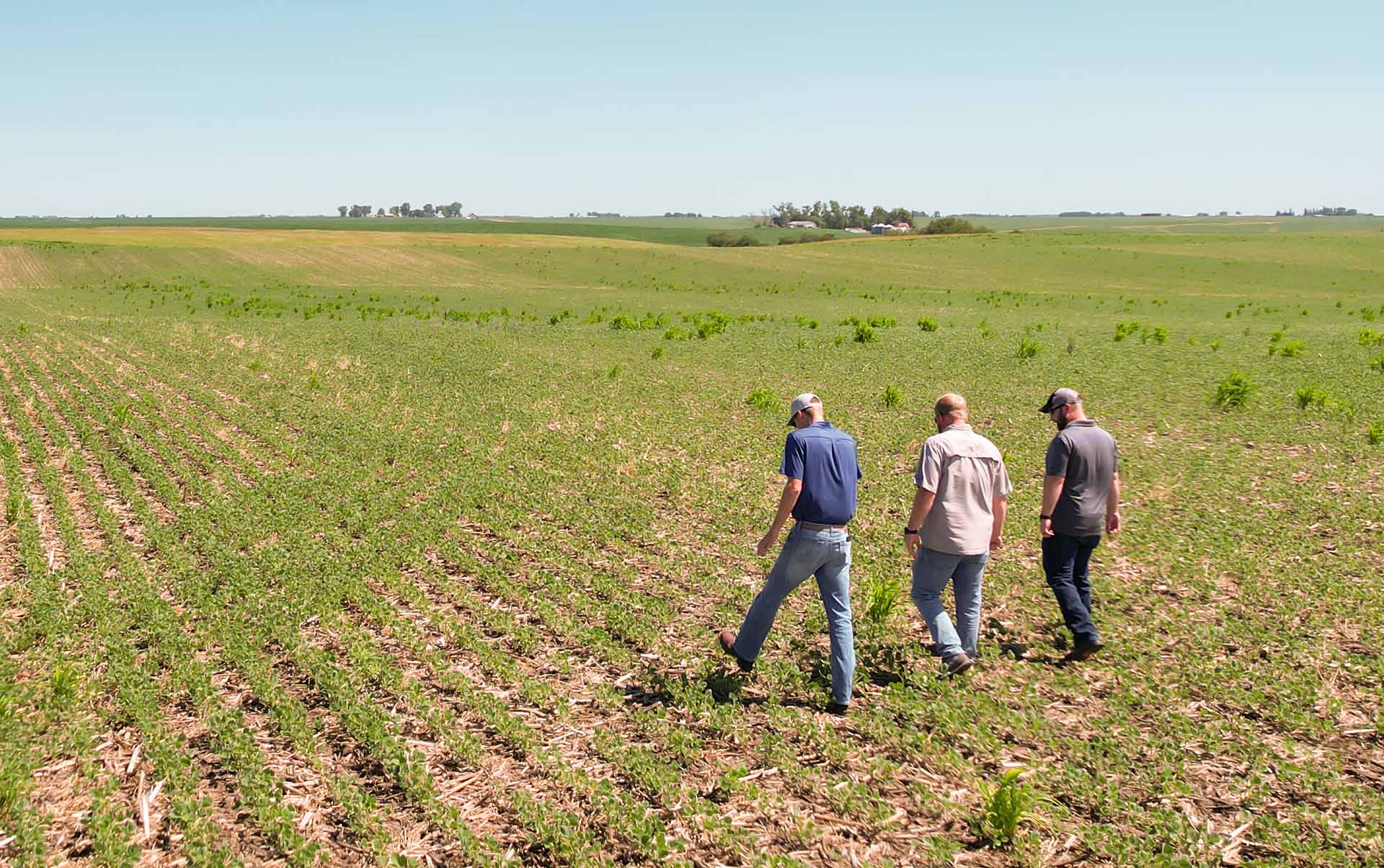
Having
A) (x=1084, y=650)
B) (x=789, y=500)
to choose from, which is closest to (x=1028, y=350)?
(x=1084, y=650)

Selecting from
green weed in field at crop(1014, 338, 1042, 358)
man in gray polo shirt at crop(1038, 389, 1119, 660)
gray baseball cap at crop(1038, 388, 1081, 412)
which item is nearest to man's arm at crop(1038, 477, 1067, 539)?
man in gray polo shirt at crop(1038, 389, 1119, 660)

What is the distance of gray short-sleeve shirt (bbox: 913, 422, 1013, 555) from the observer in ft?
24.2

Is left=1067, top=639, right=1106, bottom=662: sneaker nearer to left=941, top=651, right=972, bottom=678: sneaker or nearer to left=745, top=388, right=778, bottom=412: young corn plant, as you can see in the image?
left=941, top=651, right=972, bottom=678: sneaker

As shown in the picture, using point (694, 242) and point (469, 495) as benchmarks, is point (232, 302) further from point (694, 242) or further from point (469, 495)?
point (694, 242)

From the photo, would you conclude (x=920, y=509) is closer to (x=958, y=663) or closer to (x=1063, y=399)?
(x=958, y=663)

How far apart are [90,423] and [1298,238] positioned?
12449 cm

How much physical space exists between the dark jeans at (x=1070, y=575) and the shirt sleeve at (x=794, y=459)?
2720 millimetres

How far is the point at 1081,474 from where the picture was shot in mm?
8094

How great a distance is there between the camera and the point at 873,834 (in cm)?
586

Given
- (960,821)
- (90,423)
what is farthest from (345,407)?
(960,821)

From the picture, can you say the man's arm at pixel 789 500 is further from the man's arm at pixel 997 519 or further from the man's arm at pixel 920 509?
the man's arm at pixel 997 519

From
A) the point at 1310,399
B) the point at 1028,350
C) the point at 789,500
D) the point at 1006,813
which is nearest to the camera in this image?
the point at 1006,813

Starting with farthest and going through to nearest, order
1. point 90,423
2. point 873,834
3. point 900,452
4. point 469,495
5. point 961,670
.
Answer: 1. point 90,423
2. point 900,452
3. point 469,495
4. point 961,670
5. point 873,834

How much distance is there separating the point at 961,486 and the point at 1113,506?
2010mm
